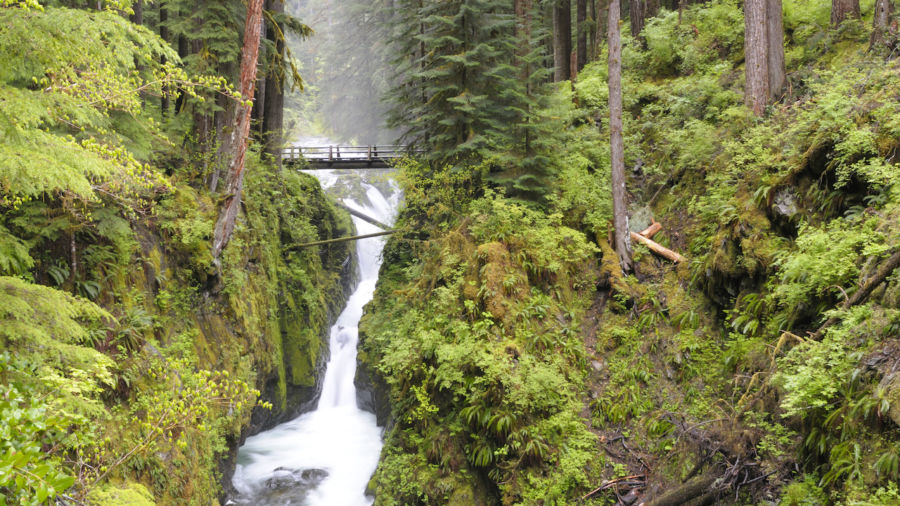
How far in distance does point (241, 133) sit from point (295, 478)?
27.6 ft

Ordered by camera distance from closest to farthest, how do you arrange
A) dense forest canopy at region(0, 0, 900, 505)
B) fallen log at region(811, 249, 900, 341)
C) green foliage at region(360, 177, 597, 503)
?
dense forest canopy at region(0, 0, 900, 505), fallen log at region(811, 249, 900, 341), green foliage at region(360, 177, 597, 503)

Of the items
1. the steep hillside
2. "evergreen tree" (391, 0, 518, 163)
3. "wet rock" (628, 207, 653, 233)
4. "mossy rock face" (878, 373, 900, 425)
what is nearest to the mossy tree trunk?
the steep hillside

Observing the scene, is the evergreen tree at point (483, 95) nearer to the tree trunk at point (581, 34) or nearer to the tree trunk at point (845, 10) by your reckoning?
the tree trunk at point (581, 34)

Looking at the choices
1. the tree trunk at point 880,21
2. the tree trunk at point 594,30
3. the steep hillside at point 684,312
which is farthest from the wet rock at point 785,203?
the tree trunk at point 594,30

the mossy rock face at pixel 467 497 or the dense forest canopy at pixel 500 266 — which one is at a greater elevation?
the dense forest canopy at pixel 500 266

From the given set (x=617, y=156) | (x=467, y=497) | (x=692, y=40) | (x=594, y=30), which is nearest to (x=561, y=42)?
(x=692, y=40)

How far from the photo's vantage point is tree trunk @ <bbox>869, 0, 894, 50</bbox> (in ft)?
31.5

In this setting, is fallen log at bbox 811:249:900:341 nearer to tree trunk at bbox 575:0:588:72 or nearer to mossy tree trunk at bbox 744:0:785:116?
mossy tree trunk at bbox 744:0:785:116

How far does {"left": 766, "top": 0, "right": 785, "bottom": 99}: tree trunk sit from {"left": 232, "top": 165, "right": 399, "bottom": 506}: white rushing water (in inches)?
511

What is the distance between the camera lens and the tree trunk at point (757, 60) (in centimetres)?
1093

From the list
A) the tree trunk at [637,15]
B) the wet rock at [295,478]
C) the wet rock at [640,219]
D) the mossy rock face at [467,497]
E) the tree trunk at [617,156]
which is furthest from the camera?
the tree trunk at [637,15]

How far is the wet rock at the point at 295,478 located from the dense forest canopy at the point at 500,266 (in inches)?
59.0

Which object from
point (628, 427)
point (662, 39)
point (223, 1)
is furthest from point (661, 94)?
point (223, 1)

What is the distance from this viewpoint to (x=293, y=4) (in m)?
59.9
